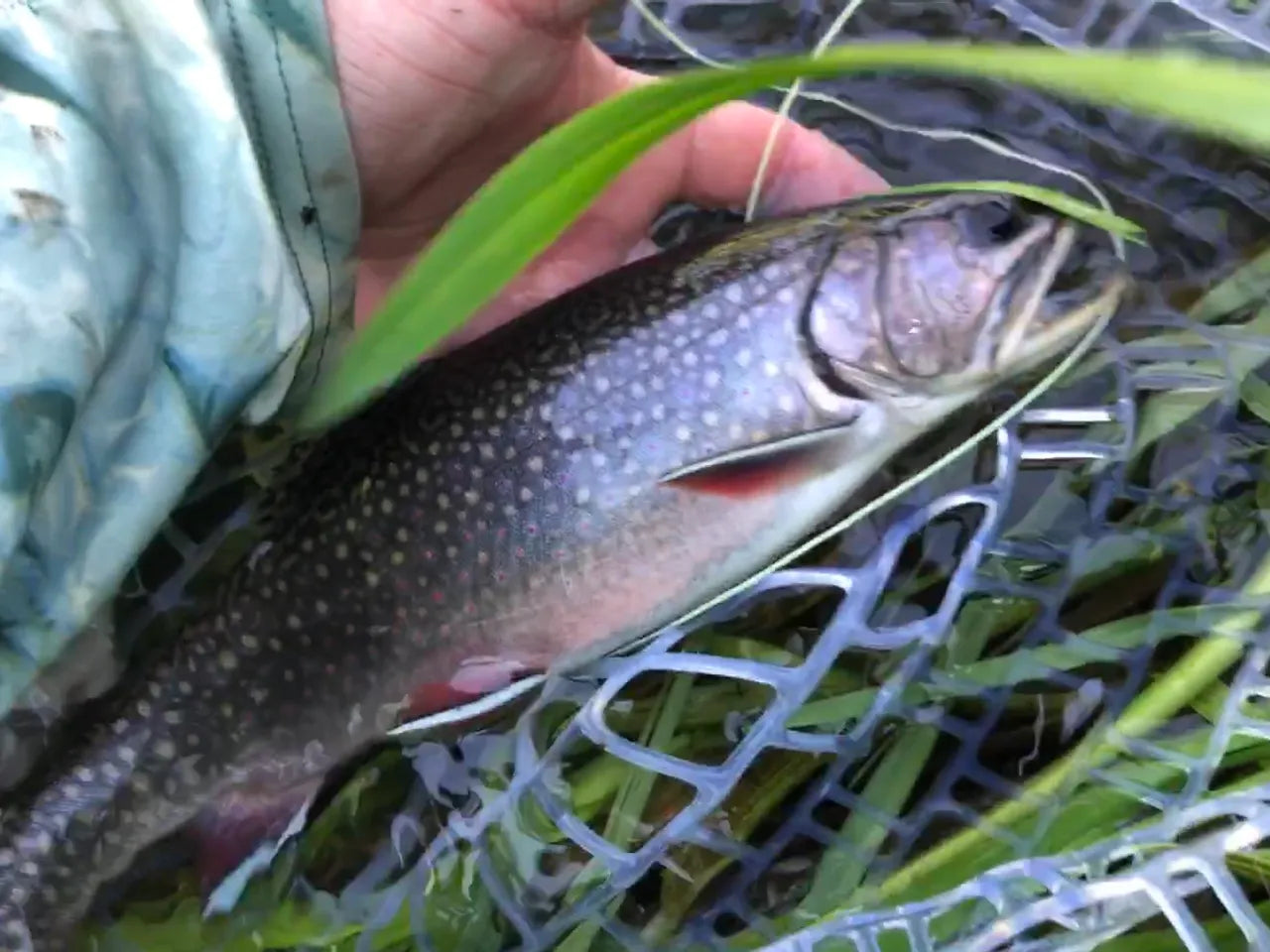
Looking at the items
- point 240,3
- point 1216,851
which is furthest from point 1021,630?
point 240,3


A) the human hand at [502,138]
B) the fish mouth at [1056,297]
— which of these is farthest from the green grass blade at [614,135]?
the human hand at [502,138]

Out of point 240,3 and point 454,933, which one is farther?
point 454,933

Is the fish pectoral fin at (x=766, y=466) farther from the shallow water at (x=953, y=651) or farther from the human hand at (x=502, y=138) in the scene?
the human hand at (x=502, y=138)

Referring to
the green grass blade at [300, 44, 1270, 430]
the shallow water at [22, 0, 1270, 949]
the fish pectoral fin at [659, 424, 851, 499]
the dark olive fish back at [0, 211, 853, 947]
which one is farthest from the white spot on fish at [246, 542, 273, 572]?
the fish pectoral fin at [659, 424, 851, 499]

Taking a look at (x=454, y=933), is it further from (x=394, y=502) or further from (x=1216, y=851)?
(x=1216, y=851)

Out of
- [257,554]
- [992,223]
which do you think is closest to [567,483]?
[257,554]

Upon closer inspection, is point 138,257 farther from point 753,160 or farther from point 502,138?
point 753,160

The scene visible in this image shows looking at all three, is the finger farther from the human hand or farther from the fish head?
the fish head
